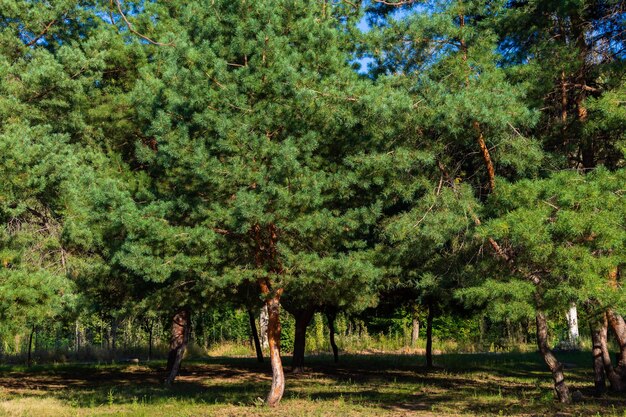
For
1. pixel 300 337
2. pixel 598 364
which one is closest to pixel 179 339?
pixel 300 337

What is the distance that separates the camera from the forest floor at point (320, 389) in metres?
11.4

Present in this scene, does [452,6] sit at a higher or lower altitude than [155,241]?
higher

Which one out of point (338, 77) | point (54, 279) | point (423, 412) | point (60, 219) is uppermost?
point (338, 77)

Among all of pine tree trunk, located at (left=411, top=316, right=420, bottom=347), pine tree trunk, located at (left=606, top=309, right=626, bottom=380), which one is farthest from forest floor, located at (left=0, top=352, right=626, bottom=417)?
pine tree trunk, located at (left=411, top=316, right=420, bottom=347)

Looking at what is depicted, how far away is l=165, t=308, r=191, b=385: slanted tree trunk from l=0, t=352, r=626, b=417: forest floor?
40 cm

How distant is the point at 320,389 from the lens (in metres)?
15.1

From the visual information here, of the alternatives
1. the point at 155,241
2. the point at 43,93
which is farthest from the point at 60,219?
the point at 155,241

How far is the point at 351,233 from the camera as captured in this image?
37.9 feet

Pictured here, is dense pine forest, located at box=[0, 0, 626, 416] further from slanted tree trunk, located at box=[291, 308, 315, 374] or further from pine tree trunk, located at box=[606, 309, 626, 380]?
slanted tree trunk, located at box=[291, 308, 315, 374]

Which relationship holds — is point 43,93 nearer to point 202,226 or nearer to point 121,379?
point 202,226

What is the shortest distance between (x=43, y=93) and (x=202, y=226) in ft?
23.8

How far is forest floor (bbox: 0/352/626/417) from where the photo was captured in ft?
37.6

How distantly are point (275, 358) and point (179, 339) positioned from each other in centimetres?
645

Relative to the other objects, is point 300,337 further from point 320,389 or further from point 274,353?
point 274,353
